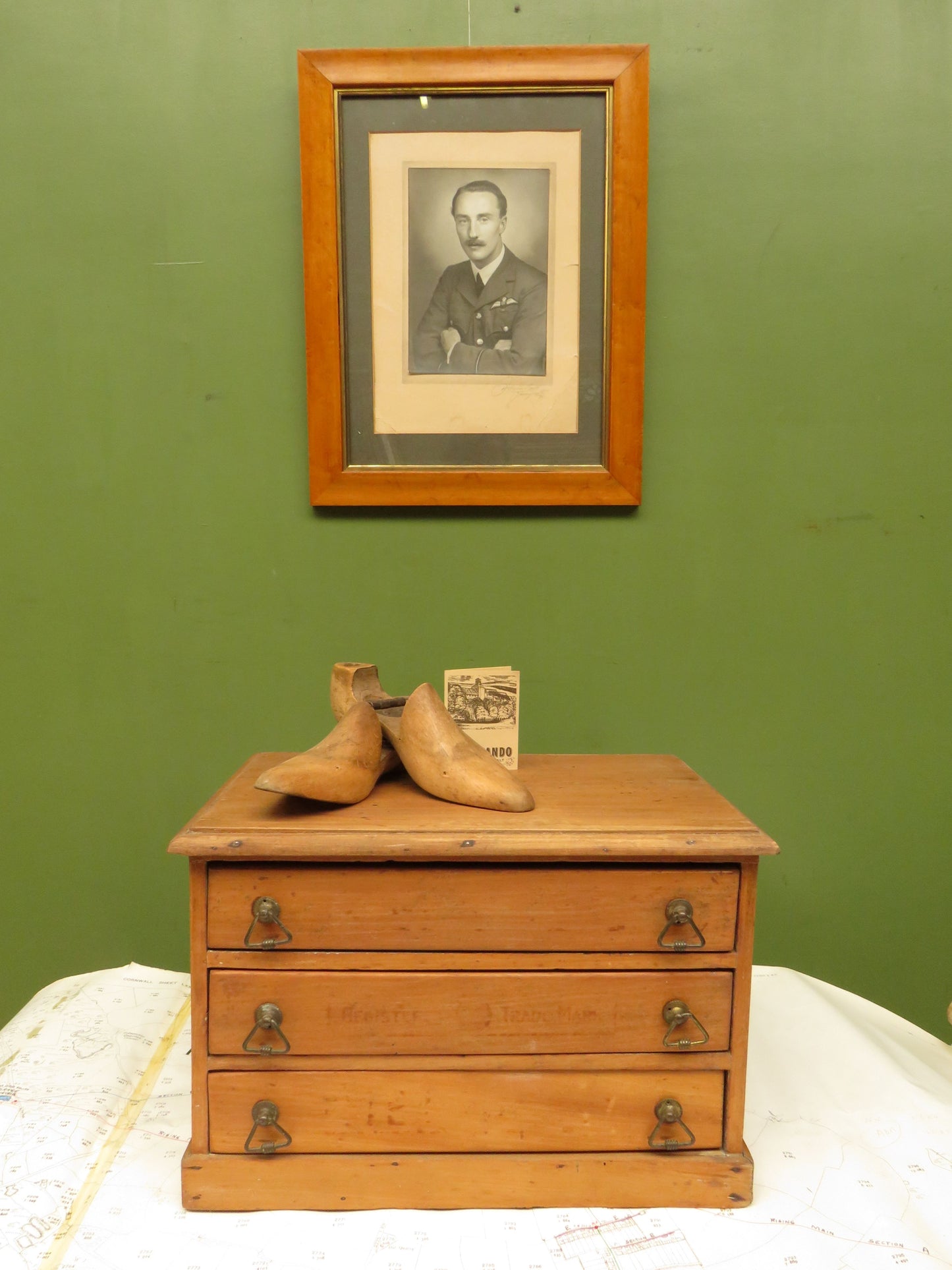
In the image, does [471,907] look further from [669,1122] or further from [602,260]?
[602,260]

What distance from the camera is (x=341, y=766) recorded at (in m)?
1.24

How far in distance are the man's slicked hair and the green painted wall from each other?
251mm

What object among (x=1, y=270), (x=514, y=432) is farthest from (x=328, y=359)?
(x=1, y=270)

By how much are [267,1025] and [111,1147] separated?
36 cm

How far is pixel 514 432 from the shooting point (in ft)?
5.25

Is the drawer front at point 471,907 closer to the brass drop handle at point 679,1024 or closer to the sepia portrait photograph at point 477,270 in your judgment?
the brass drop handle at point 679,1024

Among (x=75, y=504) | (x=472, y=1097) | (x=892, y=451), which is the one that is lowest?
(x=472, y=1097)

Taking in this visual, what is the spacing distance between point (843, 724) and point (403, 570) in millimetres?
908

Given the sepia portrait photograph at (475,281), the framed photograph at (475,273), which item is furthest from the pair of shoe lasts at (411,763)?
the sepia portrait photograph at (475,281)

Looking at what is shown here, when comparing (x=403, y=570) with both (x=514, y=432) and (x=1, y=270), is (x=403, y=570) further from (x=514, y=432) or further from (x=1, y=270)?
(x=1, y=270)

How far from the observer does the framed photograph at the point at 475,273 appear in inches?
59.7

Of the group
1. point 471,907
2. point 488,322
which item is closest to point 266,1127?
point 471,907

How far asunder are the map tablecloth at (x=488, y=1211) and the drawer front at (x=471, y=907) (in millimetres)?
352

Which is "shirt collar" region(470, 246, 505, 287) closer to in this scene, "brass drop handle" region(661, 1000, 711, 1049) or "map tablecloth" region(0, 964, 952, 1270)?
"brass drop handle" region(661, 1000, 711, 1049)
